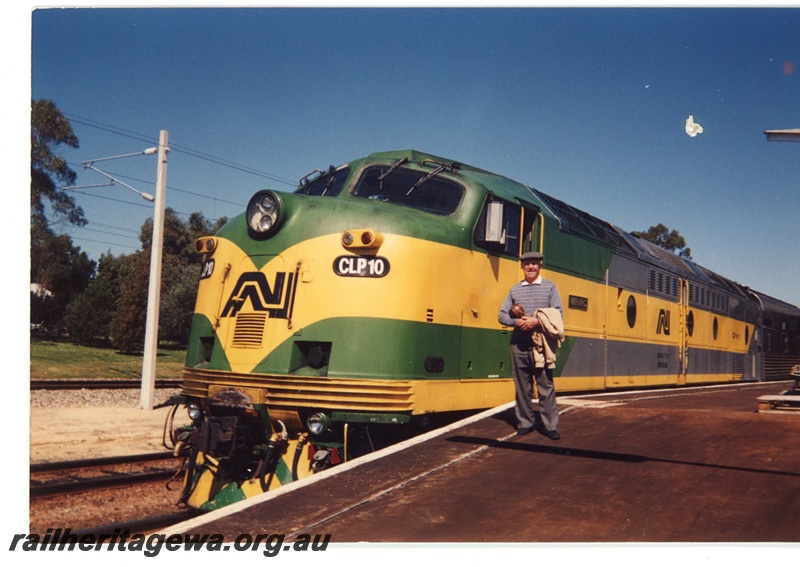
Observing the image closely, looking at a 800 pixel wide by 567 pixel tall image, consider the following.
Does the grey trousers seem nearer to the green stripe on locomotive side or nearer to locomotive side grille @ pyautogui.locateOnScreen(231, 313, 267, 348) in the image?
the green stripe on locomotive side

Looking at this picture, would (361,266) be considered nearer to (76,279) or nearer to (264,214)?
(264,214)

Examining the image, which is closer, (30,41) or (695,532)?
(695,532)

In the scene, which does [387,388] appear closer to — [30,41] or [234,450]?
[234,450]

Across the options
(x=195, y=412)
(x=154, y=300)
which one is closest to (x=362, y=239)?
(x=195, y=412)

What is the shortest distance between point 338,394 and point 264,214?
1.81 meters

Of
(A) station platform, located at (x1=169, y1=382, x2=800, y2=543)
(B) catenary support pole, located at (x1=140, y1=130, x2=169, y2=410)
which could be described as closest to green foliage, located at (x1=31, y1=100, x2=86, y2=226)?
(A) station platform, located at (x1=169, y1=382, x2=800, y2=543)

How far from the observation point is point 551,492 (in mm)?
4129

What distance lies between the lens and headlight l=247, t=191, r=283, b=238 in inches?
231

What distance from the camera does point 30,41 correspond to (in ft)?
17.8

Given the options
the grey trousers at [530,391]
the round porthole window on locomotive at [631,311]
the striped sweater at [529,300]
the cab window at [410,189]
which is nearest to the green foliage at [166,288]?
the cab window at [410,189]

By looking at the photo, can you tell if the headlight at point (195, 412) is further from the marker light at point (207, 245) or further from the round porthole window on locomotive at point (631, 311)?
the round porthole window on locomotive at point (631, 311)

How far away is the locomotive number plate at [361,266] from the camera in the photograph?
546cm

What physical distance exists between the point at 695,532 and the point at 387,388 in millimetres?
2416
